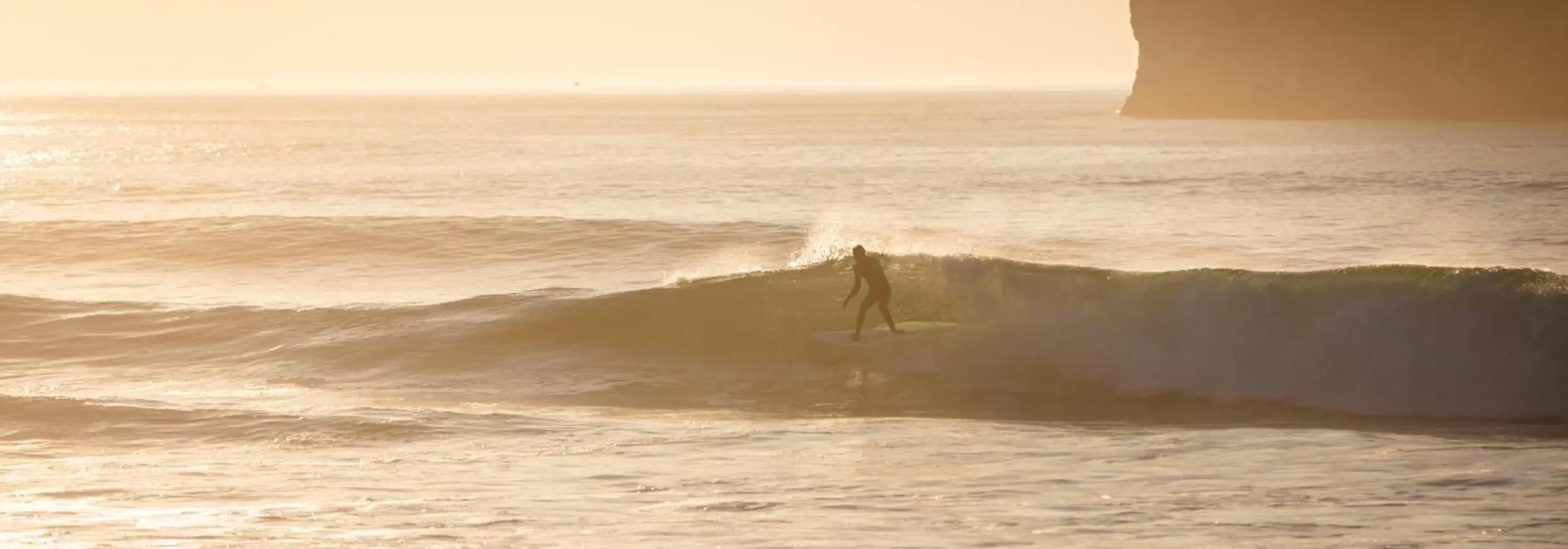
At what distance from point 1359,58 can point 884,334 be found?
309 feet

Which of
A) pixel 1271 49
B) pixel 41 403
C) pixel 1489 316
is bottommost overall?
pixel 41 403

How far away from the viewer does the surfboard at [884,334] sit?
67.4ft

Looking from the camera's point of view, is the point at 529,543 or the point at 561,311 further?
the point at 561,311

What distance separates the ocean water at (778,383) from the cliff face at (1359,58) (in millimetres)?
56652

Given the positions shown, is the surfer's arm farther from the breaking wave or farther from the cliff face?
the cliff face

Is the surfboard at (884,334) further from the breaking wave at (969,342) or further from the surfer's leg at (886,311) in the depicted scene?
the breaking wave at (969,342)

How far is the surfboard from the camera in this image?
2055 cm

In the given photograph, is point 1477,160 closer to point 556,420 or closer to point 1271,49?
point 1271,49

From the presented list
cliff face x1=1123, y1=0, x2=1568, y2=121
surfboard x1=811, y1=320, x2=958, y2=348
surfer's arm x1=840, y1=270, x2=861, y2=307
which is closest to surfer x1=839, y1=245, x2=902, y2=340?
surfer's arm x1=840, y1=270, x2=861, y2=307

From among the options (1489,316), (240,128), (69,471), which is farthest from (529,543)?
(240,128)

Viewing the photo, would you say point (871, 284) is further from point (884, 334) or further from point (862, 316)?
point (884, 334)

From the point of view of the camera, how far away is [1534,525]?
11336 millimetres

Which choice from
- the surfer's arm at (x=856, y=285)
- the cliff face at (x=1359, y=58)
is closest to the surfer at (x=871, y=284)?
the surfer's arm at (x=856, y=285)

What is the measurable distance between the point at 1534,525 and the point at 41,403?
14.8 meters
